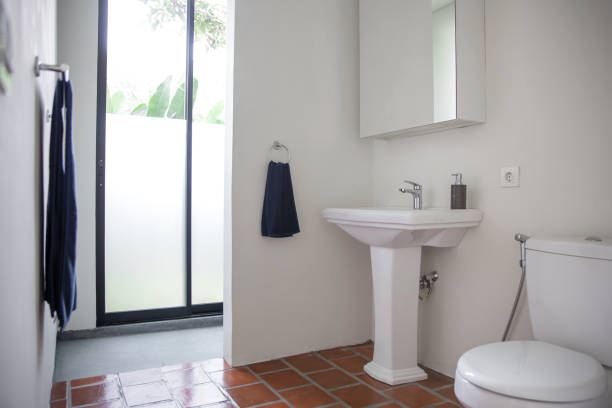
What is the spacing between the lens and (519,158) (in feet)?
6.71

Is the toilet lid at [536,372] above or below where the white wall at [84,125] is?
below

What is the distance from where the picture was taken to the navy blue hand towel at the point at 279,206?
2.54 meters

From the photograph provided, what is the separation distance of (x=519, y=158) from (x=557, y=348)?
869 mm

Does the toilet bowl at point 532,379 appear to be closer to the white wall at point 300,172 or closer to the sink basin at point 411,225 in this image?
the sink basin at point 411,225

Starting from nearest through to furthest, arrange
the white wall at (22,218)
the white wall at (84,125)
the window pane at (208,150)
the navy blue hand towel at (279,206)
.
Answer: the white wall at (22,218) → the navy blue hand towel at (279,206) → the white wall at (84,125) → the window pane at (208,150)

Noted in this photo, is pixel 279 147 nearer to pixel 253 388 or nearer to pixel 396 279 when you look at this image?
pixel 396 279

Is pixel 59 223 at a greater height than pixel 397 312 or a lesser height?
greater

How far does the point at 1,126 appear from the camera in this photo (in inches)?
33.1

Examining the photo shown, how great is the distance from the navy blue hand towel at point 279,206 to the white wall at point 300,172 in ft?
0.21

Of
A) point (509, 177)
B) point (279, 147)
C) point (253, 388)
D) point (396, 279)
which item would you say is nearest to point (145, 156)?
point (279, 147)

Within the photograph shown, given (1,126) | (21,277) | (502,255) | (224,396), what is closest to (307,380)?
(224,396)

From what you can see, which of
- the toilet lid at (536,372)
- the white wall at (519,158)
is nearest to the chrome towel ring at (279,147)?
the white wall at (519,158)

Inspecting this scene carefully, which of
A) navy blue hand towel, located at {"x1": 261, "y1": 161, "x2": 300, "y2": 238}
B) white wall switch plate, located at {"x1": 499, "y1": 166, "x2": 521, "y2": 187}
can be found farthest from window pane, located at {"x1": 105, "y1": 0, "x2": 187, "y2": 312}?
white wall switch plate, located at {"x1": 499, "y1": 166, "x2": 521, "y2": 187}

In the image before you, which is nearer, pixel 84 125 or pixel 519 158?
pixel 519 158
